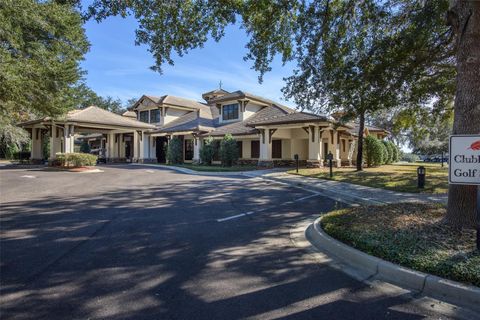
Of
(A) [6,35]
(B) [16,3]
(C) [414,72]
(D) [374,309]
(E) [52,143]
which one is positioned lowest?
(D) [374,309]

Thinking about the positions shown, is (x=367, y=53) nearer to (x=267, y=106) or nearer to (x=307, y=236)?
(x=307, y=236)

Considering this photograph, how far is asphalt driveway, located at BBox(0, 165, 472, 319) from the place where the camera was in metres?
3.29

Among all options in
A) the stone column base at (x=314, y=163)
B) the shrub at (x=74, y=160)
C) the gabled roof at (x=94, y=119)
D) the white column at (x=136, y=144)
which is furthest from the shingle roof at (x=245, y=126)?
the shrub at (x=74, y=160)

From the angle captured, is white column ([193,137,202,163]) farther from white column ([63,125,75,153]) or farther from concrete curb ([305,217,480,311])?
concrete curb ([305,217,480,311])

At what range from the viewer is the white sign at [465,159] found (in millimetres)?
4680

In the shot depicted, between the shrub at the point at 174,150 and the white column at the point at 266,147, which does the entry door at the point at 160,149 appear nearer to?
the shrub at the point at 174,150

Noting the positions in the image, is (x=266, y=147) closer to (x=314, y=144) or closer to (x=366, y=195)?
(x=314, y=144)

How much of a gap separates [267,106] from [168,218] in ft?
86.3

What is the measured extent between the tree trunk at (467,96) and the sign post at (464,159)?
98cm

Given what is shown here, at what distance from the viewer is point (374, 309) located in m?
3.35

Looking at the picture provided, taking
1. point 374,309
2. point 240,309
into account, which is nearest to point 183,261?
point 240,309

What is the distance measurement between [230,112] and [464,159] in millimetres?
27779

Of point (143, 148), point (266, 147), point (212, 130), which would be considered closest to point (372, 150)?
point (266, 147)

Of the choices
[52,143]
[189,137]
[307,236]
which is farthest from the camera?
[189,137]
